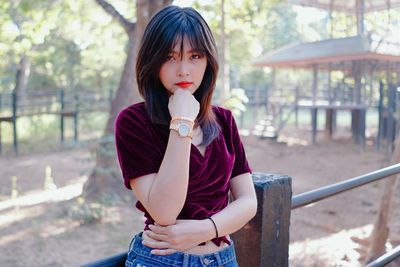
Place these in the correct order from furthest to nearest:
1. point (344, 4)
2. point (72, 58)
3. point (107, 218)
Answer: point (72, 58), point (344, 4), point (107, 218)

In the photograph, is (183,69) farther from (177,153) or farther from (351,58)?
(351,58)

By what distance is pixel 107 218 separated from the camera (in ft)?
22.8

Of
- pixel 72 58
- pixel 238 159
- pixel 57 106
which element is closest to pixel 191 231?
pixel 238 159

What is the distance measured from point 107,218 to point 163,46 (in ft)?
20.1

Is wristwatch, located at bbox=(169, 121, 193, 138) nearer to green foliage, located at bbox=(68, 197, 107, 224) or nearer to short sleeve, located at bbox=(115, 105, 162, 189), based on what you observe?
short sleeve, located at bbox=(115, 105, 162, 189)

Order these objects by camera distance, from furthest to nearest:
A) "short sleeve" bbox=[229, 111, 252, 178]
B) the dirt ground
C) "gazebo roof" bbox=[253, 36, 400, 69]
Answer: "gazebo roof" bbox=[253, 36, 400, 69] → the dirt ground → "short sleeve" bbox=[229, 111, 252, 178]

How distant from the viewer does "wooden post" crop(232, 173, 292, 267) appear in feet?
5.16

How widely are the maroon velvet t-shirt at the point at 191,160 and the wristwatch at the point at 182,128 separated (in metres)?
0.08

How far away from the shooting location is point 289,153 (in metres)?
13.0

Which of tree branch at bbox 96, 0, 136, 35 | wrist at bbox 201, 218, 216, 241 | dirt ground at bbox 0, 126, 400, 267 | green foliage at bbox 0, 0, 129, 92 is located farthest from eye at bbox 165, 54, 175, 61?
green foliage at bbox 0, 0, 129, 92

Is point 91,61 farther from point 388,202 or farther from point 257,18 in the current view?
point 388,202

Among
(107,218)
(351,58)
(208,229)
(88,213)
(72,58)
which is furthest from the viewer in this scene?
(72,58)

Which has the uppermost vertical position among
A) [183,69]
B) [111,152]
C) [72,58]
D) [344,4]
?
[344,4]

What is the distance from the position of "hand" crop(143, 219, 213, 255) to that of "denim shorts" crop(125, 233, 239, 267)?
2 cm
